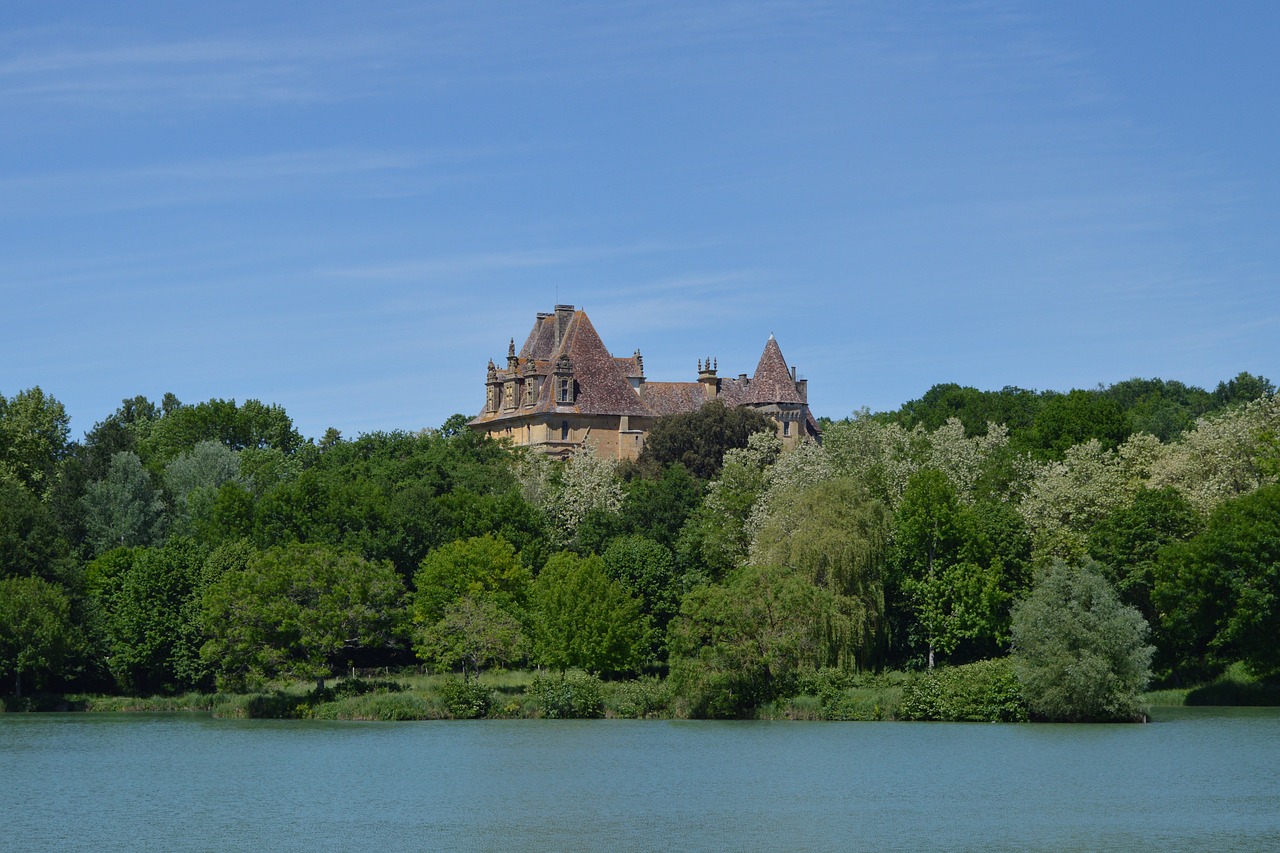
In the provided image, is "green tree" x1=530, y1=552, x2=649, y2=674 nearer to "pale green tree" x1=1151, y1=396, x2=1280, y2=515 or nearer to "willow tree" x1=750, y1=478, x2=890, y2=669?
"willow tree" x1=750, y1=478, x2=890, y2=669

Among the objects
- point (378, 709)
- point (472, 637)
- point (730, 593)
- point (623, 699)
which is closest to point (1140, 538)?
point (730, 593)

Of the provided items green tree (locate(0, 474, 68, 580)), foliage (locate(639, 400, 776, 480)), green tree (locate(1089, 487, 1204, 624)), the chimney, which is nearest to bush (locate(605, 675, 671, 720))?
green tree (locate(1089, 487, 1204, 624))

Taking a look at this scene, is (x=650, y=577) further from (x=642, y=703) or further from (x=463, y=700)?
(x=463, y=700)

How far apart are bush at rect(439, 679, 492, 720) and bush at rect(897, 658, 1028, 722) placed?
14.4m

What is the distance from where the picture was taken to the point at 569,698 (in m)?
56.7

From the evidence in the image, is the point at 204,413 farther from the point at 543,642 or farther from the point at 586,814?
the point at 586,814

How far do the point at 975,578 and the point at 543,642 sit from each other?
15885mm

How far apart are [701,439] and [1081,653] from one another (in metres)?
39.5

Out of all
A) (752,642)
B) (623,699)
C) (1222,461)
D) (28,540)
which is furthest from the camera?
(28,540)

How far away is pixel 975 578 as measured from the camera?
59156 mm

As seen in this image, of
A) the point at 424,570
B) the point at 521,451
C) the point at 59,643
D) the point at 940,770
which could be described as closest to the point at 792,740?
the point at 940,770

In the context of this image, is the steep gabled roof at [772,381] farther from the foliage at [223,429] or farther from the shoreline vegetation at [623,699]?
the shoreline vegetation at [623,699]

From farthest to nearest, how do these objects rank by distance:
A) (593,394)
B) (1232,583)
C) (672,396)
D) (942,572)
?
(672,396), (593,394), (942,572), (1232,583)

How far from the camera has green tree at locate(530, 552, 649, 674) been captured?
59.4m
